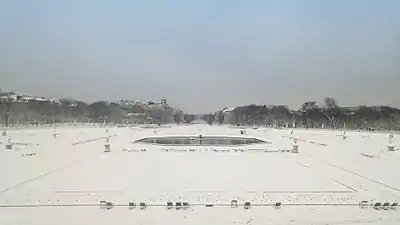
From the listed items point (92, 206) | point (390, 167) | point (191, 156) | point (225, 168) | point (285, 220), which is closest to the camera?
point (285, 220)

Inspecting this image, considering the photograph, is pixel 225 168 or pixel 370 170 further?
pixel 225 168

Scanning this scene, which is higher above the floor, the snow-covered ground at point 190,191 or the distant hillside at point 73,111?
the distant hillside at point 73,111

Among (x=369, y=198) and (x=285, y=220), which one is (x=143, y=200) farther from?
(x=369, y=198)

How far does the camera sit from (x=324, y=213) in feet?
11.7

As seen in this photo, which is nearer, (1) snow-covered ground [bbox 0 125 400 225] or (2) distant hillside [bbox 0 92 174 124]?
(1) snow-covered ground [bbox 0 125 400 225]

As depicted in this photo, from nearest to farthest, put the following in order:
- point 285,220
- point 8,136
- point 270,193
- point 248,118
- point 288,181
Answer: point 285,220, point 270,193, point 288,181, point 8,136, point 248,118

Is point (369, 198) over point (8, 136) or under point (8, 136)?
under

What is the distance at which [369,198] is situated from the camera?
162 inches

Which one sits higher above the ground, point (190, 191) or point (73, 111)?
point (73, 111)

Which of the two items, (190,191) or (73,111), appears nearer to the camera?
(190,191)

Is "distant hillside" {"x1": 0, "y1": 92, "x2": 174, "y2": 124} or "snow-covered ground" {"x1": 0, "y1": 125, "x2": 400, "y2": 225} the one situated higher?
"distant hillside" {"x1": 0, "y1": 92, "x2": 174, "y2": 124}

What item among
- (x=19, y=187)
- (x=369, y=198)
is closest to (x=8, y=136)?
(x=19, y=187)

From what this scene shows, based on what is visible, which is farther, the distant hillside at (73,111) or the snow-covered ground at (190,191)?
the distant hillside at (73,111)

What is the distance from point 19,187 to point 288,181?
2.94 meters
